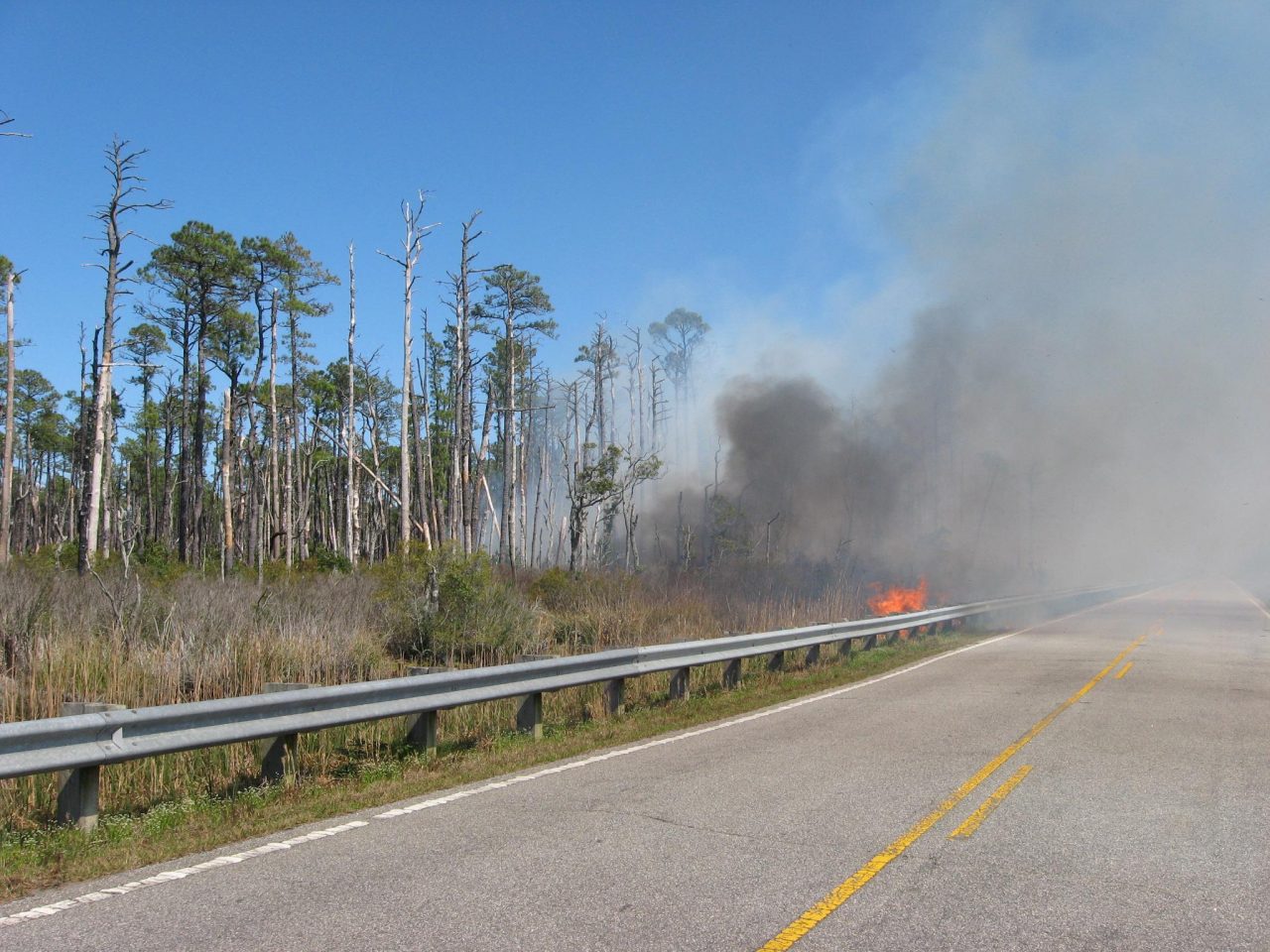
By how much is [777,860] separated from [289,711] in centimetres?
368

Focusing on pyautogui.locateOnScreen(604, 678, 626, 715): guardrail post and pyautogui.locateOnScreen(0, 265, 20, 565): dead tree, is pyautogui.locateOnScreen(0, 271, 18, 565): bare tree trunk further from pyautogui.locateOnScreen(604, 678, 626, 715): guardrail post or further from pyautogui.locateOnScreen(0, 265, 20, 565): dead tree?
pyautogui.locateOnScreen(604, 678, 626, 715): guardrail post

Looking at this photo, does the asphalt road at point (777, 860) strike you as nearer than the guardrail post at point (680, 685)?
Yes

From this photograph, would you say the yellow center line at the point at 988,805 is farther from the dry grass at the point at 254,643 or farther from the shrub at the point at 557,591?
the shrub at the point at 557,591

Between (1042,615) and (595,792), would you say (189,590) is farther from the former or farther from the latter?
(1042,615)

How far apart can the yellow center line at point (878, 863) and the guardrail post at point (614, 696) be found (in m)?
4.03

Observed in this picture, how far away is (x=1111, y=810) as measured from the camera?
6.59 m

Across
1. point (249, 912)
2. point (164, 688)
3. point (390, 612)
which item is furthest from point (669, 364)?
point (249, 912)

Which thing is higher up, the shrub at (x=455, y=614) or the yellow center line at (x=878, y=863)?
the shrub at (x=455, y=614)

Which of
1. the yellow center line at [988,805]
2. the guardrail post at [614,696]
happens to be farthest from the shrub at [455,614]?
the yellow center line at [988,805]

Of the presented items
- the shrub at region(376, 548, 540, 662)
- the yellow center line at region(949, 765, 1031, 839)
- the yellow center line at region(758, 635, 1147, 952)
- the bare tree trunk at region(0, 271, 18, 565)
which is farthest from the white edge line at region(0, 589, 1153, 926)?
the bare tree trunk at region(0, 271, 18, 565)

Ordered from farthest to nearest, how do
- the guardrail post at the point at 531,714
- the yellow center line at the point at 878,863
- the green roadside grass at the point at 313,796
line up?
1. the guardrail post at the point at 531,714
2. the green roadside grass at the point at 313,796
3. the yellow center line at the point at 878,863

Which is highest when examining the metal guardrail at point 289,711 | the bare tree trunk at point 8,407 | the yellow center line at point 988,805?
the bare tree trunk at point 8,407

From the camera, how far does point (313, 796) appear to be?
7148mm

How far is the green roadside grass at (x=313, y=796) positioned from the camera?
5461mm
